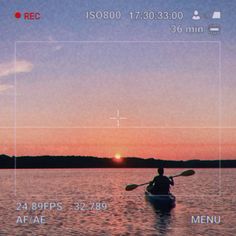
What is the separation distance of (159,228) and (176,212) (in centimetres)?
482

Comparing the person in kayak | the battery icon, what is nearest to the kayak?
the person in kayak

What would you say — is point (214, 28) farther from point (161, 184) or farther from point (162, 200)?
point (162, 200)

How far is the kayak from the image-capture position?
21062 mm

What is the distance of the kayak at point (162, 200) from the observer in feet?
69.1

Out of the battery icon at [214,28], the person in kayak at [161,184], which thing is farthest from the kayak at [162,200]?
the battery icon at [214,28]

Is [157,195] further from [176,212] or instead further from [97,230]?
[97,230]

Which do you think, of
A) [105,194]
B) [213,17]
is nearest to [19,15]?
[213,17]

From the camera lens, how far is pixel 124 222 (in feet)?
65.4

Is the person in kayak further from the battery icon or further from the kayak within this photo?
the battery icon

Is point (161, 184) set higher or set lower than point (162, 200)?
higher

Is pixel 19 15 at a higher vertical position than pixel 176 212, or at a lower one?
higher

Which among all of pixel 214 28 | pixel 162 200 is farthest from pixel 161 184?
pixel 214 28

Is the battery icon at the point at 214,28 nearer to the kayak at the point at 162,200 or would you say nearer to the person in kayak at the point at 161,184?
the person in kayak at the point at 161,184

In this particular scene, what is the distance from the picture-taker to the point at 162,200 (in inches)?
856
